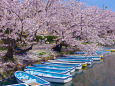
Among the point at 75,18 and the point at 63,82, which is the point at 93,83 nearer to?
the point at 63,82

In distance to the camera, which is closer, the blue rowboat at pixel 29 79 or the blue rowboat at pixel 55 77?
the blue rowboat at pixel 29 79

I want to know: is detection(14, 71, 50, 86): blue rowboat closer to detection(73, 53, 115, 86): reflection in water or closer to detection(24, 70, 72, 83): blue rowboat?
detection(24, 70, 72, 83): blue rowboat

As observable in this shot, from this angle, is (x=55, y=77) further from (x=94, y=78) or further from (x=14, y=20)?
(x=14, y=20)

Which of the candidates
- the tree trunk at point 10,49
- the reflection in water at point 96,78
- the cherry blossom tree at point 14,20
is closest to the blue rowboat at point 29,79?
the tree trunk at point 10,49

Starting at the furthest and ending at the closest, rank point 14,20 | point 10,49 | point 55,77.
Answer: point 10,49 < point 14,20 < point 55,77

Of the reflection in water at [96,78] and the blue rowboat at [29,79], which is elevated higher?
the blue rowboat at [29,79]

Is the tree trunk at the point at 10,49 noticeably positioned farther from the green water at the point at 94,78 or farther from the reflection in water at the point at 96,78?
the reflection in water at the point at 96,78

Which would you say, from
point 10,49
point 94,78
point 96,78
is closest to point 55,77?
point 94,78

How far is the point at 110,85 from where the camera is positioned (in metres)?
11.8

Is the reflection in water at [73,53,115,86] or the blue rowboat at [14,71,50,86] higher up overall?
the blue rowboat at [14,71,50,86]

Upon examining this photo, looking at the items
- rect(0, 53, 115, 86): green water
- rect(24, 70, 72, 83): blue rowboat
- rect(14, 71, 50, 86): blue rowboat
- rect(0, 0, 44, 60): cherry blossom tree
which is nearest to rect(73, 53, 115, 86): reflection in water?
rect(0, 53, 115, 86): green water

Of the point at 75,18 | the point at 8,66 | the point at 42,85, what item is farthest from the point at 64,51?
the point at 42,85

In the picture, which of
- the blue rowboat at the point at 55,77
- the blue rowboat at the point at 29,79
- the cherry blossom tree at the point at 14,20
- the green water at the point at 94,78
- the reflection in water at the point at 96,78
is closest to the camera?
the blue rowboat at the point at 29,79

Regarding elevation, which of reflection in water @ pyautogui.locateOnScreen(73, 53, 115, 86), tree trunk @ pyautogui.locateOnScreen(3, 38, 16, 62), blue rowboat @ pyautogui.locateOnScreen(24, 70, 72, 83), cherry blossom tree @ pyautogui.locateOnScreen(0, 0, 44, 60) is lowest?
reflection in water @ pyautogui.locateOnScreen(73, 53, 115, 86)
